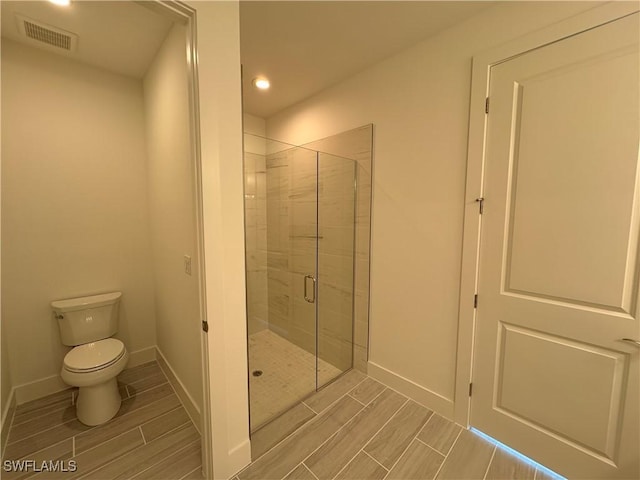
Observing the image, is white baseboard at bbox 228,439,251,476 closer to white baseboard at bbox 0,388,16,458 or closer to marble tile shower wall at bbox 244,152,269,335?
marble tile shower wall at bbox 244,152,269,335

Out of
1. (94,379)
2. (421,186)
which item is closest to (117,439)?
(94,379)

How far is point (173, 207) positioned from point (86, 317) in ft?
3.92

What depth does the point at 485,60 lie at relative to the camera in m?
1.49

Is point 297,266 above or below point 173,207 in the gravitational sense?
below

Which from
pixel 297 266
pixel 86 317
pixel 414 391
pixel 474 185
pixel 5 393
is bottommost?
pixel 414 391

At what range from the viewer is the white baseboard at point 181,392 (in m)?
1.73

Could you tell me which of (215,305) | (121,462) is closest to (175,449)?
(121,462)

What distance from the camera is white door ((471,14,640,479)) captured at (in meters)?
1.18

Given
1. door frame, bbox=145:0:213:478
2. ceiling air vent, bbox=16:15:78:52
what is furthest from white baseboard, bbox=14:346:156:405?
ceiling air vent, bbox=16:15:78:52

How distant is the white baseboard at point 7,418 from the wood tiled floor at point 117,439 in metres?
0.03

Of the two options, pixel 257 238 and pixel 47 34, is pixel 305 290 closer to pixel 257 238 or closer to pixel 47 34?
pixel 257 238

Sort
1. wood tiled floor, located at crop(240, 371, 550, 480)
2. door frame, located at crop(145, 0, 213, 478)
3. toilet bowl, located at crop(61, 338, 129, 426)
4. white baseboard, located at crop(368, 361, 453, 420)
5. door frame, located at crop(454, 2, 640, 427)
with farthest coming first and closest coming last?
white baseboard, located at crop(368, 361, 453, 420) < toilet bowl, located at crop(61, 338, 129, 426) < wood tiled floor, located at crop(240, 371, 550, 480) < door frame, located at crop(454, 2, 640, 427) < door frame, located at crop(145, 0, 213, 478)

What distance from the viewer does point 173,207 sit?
70.6 inches

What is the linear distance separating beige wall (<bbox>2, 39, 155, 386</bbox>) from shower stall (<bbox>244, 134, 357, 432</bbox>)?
1060 millimetres
